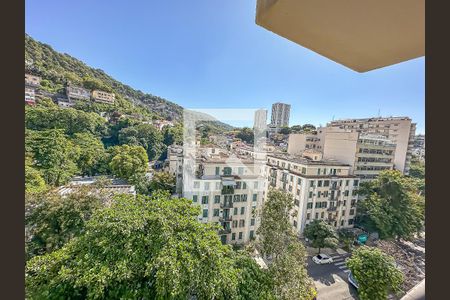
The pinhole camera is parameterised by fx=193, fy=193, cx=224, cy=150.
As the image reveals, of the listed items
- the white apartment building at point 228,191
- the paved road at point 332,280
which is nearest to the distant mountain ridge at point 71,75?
the white apartment building at point 228,191

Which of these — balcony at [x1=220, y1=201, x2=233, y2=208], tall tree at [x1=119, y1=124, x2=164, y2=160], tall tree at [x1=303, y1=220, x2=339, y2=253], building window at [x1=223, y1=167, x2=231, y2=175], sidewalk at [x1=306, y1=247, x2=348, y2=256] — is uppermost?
tall tree at [x1=119, y1=124, x2=164, y2=160]

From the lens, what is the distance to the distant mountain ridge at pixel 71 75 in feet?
61.8

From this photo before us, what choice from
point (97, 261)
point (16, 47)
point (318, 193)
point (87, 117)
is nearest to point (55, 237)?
point (97, 261)

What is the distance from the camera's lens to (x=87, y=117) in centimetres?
1586

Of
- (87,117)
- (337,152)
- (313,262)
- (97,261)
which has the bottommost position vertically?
(313,262)

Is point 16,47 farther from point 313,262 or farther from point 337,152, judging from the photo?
point 337,152

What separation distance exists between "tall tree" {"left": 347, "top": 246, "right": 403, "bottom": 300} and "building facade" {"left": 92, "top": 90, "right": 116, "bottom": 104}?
34.3m

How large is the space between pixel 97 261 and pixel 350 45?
380 centimetres

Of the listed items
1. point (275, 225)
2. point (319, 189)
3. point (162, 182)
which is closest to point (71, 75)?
point (162, 182)

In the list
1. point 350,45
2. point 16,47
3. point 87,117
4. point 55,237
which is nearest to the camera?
point 350,45

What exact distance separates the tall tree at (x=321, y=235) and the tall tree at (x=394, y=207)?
3.09 meters

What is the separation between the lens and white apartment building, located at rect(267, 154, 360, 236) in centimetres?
1041

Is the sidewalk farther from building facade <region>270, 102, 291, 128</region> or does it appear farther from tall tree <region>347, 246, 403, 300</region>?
building facade <region>270, 102, 291, 128</region>

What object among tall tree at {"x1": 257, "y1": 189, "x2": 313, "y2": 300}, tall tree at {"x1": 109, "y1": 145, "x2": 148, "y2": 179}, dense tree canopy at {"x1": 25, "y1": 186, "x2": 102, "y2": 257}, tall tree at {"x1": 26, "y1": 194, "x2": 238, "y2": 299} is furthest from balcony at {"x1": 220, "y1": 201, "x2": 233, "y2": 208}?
tall tree at {"x1": 109, "y1": 145, "x2": 148, "y2": 179}
